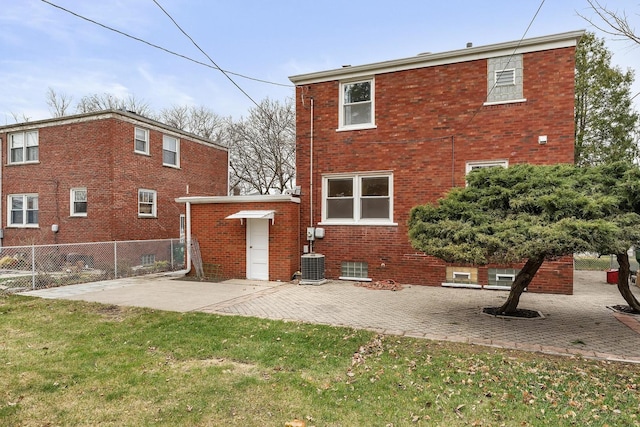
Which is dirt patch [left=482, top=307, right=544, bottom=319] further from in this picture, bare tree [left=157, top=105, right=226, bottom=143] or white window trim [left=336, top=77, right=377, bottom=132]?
bare tree [left=157, top=105, right=226, bottom=143]

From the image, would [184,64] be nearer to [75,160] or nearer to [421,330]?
[75,160]

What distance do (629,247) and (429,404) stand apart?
13.0 ft

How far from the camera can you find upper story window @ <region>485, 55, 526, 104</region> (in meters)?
9.59

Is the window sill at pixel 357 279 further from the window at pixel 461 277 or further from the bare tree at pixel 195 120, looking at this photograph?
the bare tree at pixel 195 120

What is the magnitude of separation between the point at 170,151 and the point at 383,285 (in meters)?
12.2

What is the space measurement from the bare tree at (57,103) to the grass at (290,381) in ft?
108

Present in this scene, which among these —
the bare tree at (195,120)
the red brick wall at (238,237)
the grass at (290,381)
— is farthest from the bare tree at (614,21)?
the bare tree at (195,120)

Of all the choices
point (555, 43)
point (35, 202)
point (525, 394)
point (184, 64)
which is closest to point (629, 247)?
point (525, 394)

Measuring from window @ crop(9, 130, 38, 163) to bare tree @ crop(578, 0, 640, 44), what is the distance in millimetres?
19406

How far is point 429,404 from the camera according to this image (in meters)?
3.48

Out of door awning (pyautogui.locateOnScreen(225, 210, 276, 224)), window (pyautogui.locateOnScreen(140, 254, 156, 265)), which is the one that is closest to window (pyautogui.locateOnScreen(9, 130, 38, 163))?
window (pyautogui.locateOnScreen(140, 254, 156, 265))

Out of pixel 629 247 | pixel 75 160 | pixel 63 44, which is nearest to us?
pixel 629 247

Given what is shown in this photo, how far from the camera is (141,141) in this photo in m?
15.7

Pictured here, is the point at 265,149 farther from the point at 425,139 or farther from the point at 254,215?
the point at 425,139
